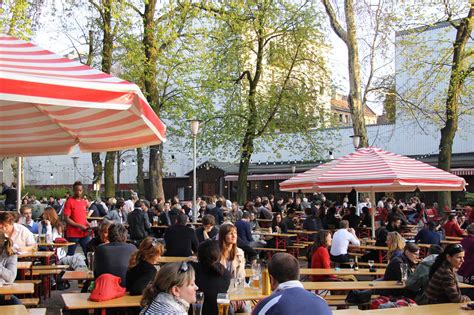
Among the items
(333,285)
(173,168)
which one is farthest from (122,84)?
(173,168)

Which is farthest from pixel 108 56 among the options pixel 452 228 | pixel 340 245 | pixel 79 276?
pixel 79 276

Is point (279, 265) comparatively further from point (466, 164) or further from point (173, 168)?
point (173, 168)

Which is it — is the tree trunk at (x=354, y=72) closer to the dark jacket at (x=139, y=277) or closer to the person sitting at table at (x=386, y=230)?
the person sitting at table at (x=386, y=230)

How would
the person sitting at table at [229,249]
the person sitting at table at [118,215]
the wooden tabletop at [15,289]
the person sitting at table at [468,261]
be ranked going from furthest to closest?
1. the person sitting at table at [118,215]
2. the person sitting at table at [468,261]
3. the person sitting at table at [229,249]
4. the wooden tabletop at [15,289]

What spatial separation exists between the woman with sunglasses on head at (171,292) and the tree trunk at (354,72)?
14.8 metres

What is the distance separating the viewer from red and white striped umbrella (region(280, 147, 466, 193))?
10500mm

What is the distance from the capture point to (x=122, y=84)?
3.29 meters

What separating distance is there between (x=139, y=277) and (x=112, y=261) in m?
0.63

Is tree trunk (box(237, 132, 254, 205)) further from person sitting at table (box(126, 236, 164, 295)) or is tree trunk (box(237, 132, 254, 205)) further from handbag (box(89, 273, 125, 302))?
handbag (box(89, 273, 125, 302))

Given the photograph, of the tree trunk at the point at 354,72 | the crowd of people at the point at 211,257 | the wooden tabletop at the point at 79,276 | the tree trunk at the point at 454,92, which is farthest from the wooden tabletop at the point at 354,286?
the tree trunk at the point at 454,92

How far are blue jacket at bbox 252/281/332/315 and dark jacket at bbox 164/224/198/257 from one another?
20.5ft

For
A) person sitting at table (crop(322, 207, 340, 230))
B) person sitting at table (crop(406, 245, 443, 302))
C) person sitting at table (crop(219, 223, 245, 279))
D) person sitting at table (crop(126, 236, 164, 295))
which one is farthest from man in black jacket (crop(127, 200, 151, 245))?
person sitting at table (crop(406, 245, 443, 302))

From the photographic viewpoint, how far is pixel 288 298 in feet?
11.8

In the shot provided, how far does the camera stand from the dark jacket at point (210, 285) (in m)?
5.53
